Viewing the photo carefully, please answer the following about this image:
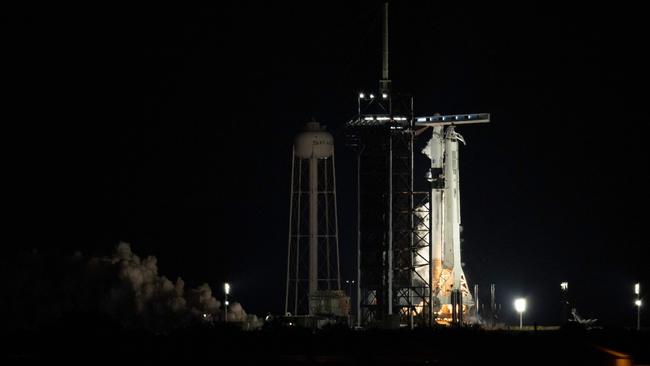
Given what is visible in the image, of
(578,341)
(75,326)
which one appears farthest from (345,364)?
(578,341)

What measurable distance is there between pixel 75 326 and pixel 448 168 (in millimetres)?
31327

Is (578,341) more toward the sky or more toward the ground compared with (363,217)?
more toward the ground

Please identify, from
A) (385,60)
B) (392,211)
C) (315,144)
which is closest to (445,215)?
(392,211)

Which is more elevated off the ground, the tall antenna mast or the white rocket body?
the tall antenna mast

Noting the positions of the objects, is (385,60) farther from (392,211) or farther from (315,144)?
(392,211)

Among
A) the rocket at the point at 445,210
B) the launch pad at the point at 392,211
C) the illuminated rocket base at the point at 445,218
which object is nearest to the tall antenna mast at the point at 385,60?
the launch pad at the point at 392,211

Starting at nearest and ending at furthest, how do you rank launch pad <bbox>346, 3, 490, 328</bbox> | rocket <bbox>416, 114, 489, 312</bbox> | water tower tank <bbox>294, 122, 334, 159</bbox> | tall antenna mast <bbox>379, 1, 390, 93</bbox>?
1. launch pad <bbox>346, 3, 490, 328</bbox>
2. tall antenna mast <bbox>379, 1, 390, 93</bbox>
3. water tower tank <bbox>294, 122, 334, 159</bbox>
4. rocket <bbox>416, 114, 489, 312</bbox>

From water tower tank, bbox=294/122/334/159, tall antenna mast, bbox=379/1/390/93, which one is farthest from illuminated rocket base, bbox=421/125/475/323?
tall antenna mast, bbox=379/1/390/93

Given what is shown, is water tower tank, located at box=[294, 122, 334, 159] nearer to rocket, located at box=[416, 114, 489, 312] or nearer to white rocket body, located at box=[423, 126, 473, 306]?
rocket, located at box=[416, 114, 489, 312]

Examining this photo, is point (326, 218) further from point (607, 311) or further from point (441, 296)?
point (607, 311)

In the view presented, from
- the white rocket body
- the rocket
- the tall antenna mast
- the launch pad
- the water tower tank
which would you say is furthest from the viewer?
the white rocket body

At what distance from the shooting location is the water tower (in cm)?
7044

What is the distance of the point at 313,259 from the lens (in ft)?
237

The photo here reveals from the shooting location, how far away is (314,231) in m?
72.2
